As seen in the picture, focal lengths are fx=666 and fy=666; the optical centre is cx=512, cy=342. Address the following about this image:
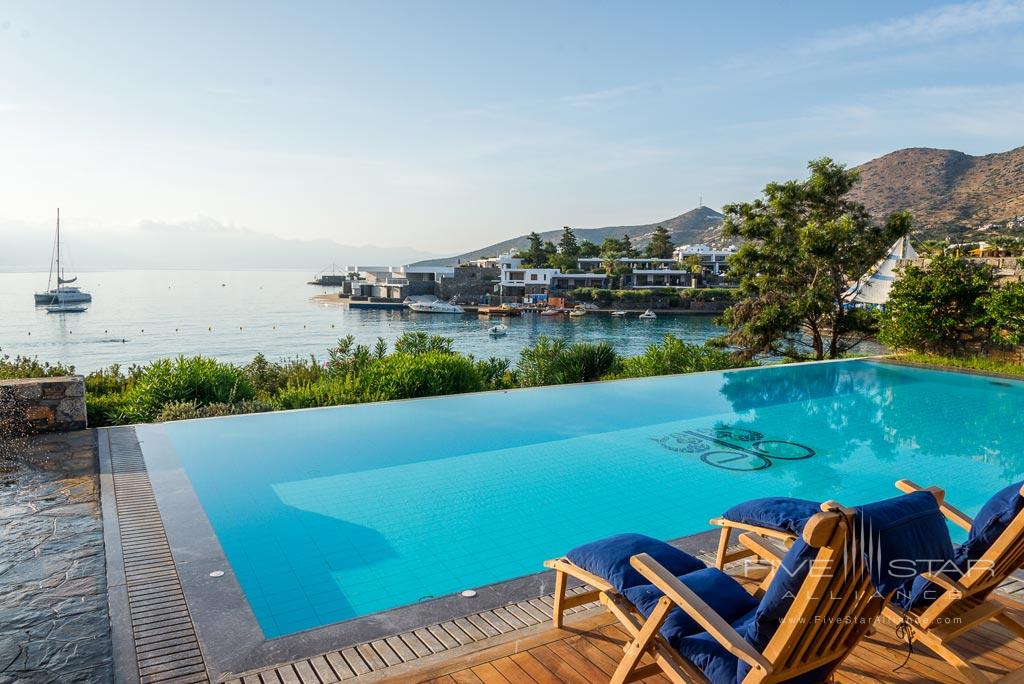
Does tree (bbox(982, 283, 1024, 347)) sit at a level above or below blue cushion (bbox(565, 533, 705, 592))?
above

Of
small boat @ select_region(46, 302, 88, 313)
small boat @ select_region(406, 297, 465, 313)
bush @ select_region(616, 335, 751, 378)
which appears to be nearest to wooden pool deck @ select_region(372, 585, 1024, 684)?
bush @ select_region(616, 335, 751, 378)

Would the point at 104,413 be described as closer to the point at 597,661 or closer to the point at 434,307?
the point at 597,661

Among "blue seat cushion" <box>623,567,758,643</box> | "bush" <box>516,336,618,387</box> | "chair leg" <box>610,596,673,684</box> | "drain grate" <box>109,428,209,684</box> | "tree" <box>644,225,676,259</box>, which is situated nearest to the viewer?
"chair leg" <box>610,596,673,684</box>

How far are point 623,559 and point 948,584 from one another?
1.08 m

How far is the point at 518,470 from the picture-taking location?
576 centimetres

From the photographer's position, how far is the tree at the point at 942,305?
11.9 metres

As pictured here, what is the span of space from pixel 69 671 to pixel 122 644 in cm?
21

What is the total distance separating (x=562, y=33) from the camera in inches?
527

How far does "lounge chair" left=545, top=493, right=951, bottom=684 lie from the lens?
1738 mm

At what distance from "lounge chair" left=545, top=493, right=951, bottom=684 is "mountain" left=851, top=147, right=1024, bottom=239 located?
63.9 m

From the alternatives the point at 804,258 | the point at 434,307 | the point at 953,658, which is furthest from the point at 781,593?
the point at 434,307

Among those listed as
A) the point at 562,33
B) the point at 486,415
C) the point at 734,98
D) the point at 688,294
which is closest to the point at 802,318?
the point at 734,98

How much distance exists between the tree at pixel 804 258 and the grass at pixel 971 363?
3302 mm

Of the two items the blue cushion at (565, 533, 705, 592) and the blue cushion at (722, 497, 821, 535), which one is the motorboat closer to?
the blue cushion at (722, 497, 821, 535)
